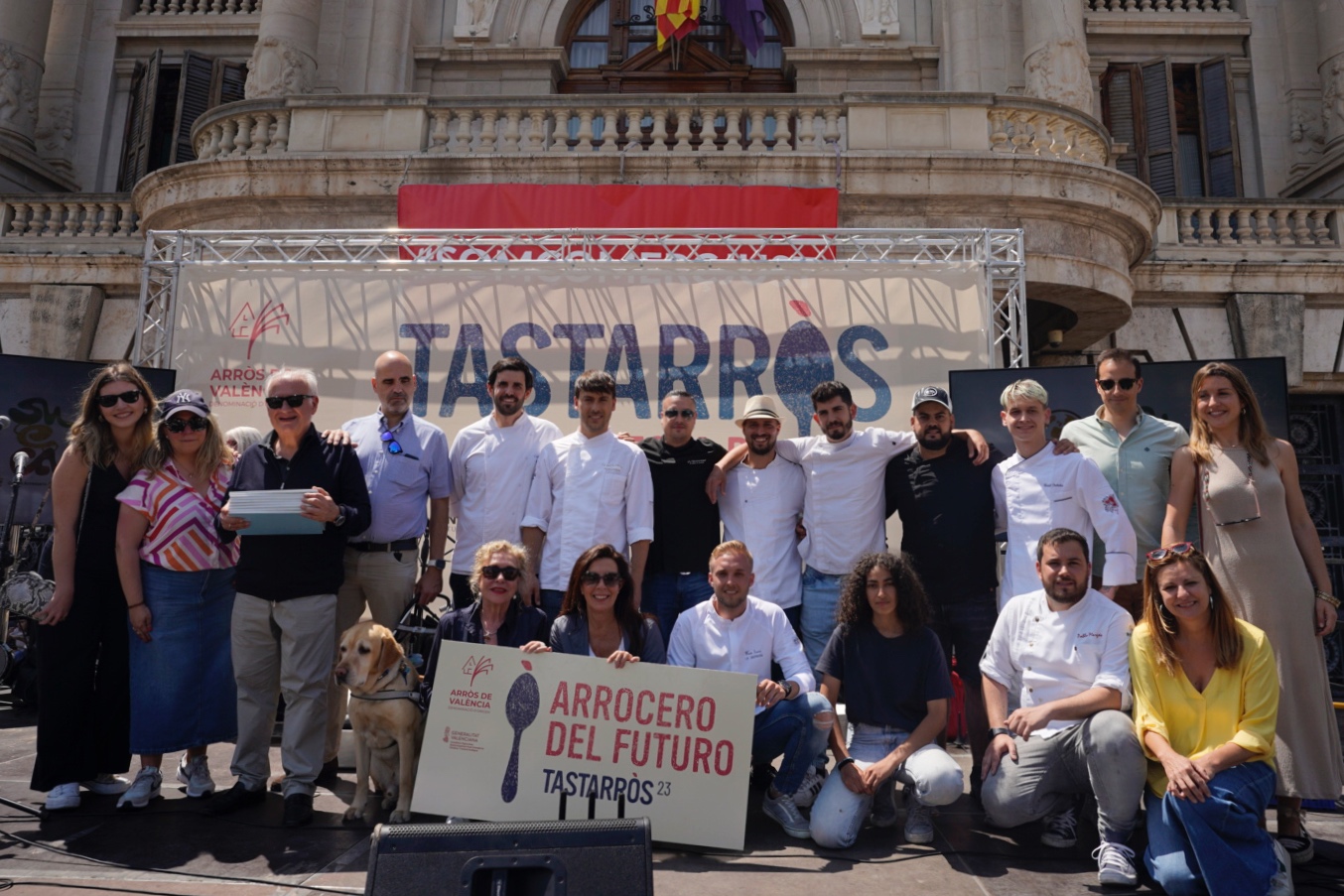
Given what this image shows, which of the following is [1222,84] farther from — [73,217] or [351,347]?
[73,217]

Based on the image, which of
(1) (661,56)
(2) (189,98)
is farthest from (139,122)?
(1) (661,56)

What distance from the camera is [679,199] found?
10125mm

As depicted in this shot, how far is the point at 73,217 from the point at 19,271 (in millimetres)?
930

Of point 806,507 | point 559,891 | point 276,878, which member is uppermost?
point 806,507

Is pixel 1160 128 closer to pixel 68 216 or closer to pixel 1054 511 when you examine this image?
pixel 1054 511

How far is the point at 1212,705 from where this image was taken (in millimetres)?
3543

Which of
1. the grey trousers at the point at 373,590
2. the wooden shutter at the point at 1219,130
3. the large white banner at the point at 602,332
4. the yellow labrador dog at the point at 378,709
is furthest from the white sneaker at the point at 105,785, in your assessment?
the wooden shutter at the point at 1219,130

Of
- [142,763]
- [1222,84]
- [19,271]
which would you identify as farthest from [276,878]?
[1222,84]

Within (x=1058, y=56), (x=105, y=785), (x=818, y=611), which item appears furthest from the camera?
(x=1058, y=56)

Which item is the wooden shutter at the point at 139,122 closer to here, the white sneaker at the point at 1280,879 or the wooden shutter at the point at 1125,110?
the wooden shutter at the point at 1125,110

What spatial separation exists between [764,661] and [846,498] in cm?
108

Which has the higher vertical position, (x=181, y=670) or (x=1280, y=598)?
(x=1280, y=598)

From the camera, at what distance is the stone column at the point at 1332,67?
512 inches

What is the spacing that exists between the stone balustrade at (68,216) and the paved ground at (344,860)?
32.9 feet
